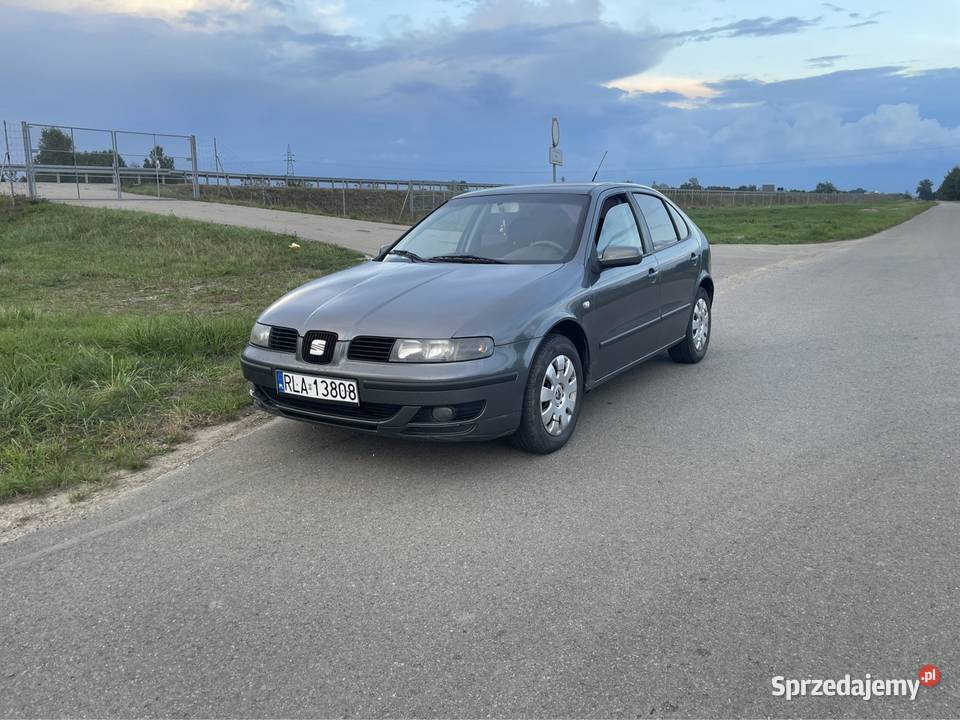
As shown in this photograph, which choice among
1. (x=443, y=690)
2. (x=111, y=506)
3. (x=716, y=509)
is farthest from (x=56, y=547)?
(x=716, y=509)

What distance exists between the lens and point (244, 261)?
41.3ft

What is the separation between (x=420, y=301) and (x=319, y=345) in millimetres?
610

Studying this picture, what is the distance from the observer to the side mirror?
5137 mm

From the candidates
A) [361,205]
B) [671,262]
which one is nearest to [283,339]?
[671,262]

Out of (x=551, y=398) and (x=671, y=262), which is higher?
(x=671, y=262)

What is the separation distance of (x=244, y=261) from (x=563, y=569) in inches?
413

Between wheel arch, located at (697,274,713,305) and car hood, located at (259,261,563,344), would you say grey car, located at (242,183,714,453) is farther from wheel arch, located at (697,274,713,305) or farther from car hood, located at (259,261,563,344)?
wheel arch, located at (697,274,713,305)

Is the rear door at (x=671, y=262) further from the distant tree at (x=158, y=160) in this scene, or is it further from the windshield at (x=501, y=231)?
the distant tree at (x=158, y=160)

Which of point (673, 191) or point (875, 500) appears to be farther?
point (673, 191)

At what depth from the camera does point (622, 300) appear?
213 inches

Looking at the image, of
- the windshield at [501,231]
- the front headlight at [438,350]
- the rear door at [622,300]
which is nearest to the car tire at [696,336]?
the rear door at [622,300]

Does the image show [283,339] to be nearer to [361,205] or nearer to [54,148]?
[54,148]

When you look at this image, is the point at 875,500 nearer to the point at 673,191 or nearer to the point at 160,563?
the point at 160,563

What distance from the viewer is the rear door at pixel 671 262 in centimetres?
616
